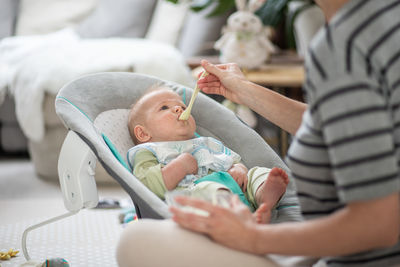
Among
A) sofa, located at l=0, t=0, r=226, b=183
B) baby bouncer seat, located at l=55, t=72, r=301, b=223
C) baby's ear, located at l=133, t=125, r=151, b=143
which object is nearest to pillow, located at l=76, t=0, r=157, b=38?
sofa, located at l=0, t=0, r=226, b=183

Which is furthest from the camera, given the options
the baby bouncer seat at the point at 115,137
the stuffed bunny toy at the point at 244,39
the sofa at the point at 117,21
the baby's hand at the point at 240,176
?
the sofa at the point at 117,21

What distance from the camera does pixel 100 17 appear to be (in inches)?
132

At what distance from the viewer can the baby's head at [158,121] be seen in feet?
4.62

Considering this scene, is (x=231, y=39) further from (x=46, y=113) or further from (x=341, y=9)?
(x=341, y=9)

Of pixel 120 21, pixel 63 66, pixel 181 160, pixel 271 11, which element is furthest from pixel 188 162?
pixel 120 21

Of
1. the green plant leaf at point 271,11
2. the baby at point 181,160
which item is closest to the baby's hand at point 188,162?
the baby at point 181,160

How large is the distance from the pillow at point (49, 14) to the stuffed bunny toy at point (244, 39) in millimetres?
1064

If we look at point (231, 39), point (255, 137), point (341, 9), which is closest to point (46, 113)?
point (231, 39)

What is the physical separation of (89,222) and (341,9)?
1.50 meters

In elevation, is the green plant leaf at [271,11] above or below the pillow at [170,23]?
above

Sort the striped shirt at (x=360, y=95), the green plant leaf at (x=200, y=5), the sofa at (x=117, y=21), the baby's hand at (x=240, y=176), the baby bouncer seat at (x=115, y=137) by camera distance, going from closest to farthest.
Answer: the striped shirt at (x=360, y=95) → the baby bouncer seat at (x=115, y=137) → the baby's hand at (x=240, y=176) → the green plant leaf at (x=200, y=5) → the sofa at (x=117, y=21)

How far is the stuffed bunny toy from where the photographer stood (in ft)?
8.82

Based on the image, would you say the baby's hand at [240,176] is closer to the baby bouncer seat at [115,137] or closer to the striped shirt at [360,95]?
the baby bouncer seat at [115,137]

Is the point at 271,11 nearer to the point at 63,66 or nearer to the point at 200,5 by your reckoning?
the point at 200,5
